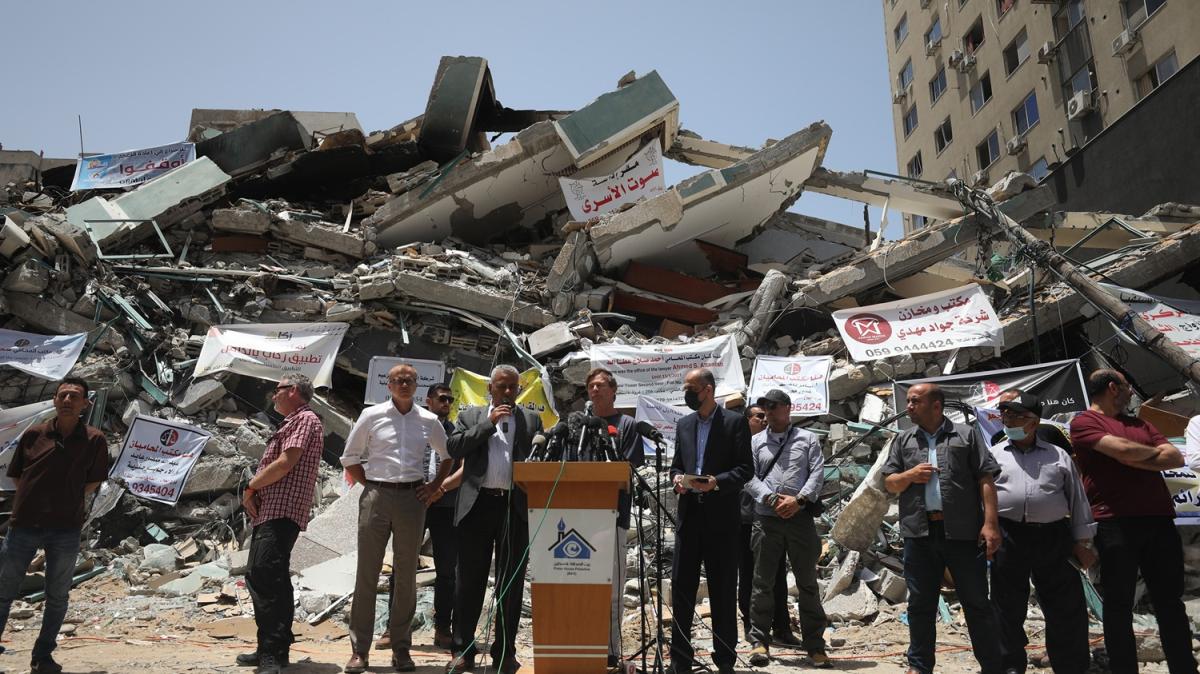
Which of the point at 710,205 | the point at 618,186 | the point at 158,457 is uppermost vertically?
the point at 618,186

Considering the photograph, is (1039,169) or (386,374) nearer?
(386,374)

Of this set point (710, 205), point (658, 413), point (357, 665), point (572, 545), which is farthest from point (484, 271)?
point (572, 545)

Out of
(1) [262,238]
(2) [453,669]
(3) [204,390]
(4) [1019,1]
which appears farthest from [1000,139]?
(2) [453,669]

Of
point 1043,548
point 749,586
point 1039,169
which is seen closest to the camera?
point 1043,548

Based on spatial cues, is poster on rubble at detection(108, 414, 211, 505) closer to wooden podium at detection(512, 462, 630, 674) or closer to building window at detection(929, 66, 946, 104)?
wooden podium at detection(512, 462, 630, 674)

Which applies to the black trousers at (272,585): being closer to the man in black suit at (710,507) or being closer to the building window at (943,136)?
the man in black suit at (710,507)

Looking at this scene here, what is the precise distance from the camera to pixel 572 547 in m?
4.20

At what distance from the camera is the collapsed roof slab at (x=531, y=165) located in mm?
14031

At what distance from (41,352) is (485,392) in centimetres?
622

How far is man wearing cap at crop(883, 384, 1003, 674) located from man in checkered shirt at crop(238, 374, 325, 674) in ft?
11.4

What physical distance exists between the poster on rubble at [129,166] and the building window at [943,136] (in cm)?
2490

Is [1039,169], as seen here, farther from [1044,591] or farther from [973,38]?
[1044,591]

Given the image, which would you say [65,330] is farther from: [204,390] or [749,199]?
[749,199]

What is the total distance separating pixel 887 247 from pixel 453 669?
994cm
